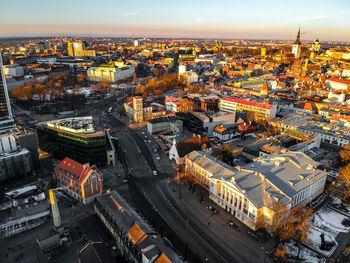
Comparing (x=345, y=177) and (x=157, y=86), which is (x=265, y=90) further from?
(x=345, y=177)

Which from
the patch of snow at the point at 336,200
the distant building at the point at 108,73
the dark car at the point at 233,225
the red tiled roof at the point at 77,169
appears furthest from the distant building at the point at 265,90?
the distant building at the point at 108,73

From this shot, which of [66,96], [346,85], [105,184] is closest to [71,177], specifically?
[105,184]

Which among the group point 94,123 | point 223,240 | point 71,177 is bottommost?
point 223,240

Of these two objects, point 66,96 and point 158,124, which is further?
point 66,96

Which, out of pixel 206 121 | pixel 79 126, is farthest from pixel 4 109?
pixel 206 121

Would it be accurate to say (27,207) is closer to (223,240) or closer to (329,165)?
(223,240)

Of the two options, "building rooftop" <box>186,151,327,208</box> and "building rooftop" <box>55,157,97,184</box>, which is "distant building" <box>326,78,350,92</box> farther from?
"building rooftop" <box>55,157,97,184</box>

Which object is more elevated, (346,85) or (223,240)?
(346,85)
